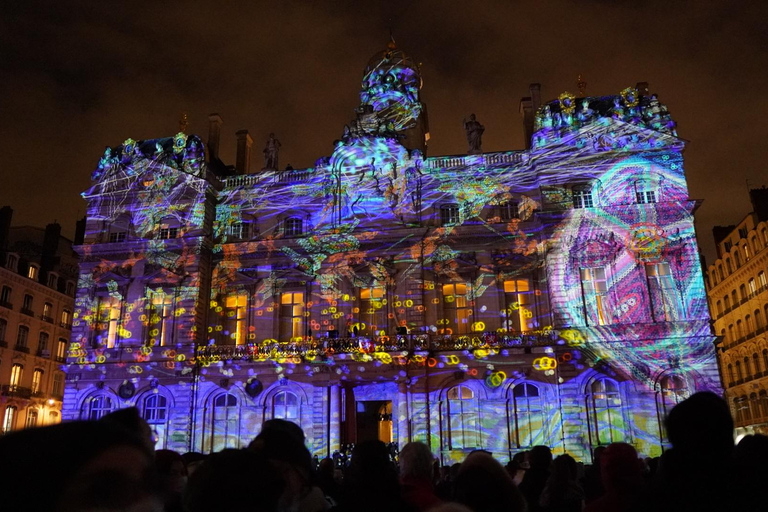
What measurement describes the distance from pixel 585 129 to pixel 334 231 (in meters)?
12.6

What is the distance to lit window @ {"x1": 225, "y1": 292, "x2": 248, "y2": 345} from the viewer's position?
30.9m

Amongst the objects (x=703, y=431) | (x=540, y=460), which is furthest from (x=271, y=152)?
(x=703, y=431)

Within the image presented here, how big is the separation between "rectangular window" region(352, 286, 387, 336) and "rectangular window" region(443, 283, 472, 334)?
2840mm

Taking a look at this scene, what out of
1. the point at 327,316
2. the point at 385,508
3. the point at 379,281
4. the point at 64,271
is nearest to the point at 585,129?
the point at 379,281

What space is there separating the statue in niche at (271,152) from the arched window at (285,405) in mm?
12493

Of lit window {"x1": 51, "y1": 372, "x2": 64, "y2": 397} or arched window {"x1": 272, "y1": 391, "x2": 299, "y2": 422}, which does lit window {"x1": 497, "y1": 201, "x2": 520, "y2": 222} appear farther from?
lit window {"x1": 51, "y1": 372, "x2": 64, "y2": 397}

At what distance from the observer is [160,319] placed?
3120 centimetres

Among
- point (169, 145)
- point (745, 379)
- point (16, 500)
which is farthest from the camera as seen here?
point (745, 379)

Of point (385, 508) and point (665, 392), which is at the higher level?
point (665, 392)

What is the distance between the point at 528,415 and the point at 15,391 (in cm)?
3001

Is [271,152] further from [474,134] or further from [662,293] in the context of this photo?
[662,293]

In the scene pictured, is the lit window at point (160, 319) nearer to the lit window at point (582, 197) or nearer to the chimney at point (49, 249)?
the chimney at point (49, 249)

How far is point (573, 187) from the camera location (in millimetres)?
30078

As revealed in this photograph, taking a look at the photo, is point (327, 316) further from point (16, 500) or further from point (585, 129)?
point (16, 500)
